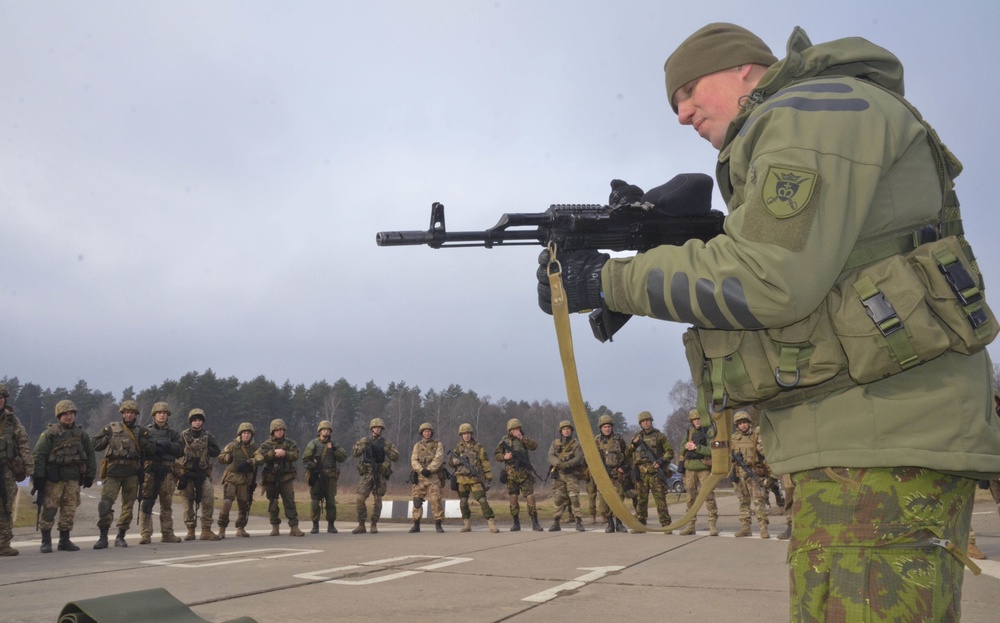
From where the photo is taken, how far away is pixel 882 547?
1401mm

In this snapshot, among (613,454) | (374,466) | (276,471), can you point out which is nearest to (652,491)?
(613,454)

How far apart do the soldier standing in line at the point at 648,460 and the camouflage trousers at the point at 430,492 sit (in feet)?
13.3

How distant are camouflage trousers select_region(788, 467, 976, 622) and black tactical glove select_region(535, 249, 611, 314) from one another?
65 centimetres

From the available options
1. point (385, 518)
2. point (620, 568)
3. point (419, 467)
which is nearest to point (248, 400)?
point (385, 518)

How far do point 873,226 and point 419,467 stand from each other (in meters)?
14.1

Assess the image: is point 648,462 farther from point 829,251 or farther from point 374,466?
point 829,251

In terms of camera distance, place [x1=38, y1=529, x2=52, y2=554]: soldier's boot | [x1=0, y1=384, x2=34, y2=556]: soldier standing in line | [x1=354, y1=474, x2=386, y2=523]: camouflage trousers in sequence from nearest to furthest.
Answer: [x1=0, y1=384, x2=34, y2=556]: soldier standing in line < [x1=38, y1=529, x2=52, y2=554]: soldier's boot < [x1=354, y1=474, x2=386, y2=523]: camouflage trousers

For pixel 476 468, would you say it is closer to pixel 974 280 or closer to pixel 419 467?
pixel 419 467

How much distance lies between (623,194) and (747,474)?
11446 mm

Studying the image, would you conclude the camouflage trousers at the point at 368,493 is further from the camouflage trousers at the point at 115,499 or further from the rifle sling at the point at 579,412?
the rifle sling at the point at 579,412

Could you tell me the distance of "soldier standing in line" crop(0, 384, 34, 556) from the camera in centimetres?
950

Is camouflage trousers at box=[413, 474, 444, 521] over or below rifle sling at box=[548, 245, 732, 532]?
below

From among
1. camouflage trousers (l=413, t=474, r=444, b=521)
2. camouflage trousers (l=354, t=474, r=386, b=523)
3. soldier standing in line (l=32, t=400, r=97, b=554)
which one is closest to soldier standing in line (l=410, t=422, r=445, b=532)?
camouflage trousers (l=413, t=474, r=444, b=521)

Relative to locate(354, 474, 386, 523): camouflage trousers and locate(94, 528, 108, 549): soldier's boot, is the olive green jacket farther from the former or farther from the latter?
locate(354, 474, 386, 523): camouflage trousers
